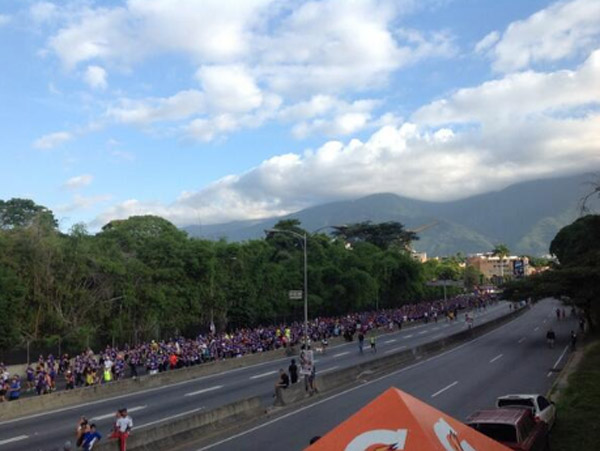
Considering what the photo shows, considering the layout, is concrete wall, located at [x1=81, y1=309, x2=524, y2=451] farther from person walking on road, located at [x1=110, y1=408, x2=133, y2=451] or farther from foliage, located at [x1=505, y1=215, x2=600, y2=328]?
foliage, located at [x1=505, y1=215, x2=600, y2=328]

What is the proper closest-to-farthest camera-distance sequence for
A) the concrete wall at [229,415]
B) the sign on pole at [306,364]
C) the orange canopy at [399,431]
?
the orange canopy at [399,431]
the concrete wall at [229,415]
the sign on pole at [306,364]

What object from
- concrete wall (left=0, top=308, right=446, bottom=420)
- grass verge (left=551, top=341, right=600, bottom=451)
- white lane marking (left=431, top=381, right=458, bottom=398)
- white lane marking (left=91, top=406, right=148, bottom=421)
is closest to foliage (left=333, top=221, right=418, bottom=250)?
concrete wall (left=0, top=308, right=446, bottom=420)

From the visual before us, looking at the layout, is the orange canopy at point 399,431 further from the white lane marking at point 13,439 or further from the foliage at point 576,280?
the foliage at point 576,280

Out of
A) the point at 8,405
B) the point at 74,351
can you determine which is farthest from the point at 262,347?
the point at 8,405

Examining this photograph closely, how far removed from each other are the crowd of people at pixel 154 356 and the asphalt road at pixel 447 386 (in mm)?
11975

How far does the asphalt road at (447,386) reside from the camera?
58.0 feet

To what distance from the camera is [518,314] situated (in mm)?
82938

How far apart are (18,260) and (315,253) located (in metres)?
43.3

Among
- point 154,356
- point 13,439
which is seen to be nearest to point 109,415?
point 13,439

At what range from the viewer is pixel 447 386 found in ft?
83.9

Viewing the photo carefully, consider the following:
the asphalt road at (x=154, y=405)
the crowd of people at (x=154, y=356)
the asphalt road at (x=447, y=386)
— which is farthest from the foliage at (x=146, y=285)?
the asphalt road at (x=447, y=386)

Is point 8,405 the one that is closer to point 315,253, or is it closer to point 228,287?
point 228,287

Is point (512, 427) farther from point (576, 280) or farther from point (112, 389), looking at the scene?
point (576, 280)

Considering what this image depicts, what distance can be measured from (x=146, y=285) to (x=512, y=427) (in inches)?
1439
